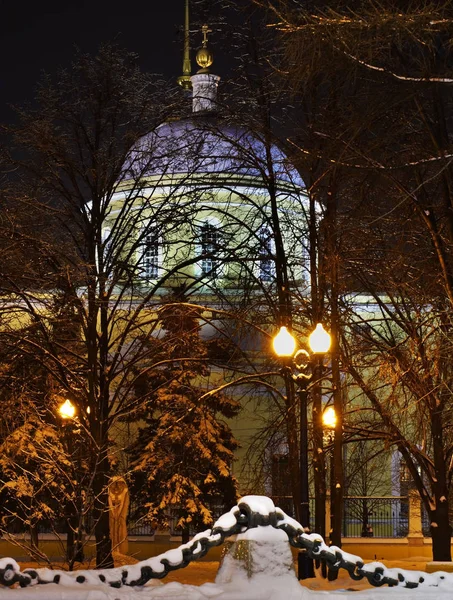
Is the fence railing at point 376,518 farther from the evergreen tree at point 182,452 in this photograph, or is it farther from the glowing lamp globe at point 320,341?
the glowing lamp globe at point 320,341

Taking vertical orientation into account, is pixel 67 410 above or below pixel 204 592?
above

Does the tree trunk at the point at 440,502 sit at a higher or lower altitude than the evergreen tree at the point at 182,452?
lower

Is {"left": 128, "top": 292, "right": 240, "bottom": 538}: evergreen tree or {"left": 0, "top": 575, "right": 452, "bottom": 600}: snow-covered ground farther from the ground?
{"left": 128, "top": 292, "right": 240, "bottom": 538}: evergreen tree

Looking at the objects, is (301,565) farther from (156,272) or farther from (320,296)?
(156,272)

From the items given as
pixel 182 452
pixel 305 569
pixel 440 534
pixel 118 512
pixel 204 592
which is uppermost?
pixel 182 452

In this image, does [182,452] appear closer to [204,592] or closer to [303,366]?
[303,366]

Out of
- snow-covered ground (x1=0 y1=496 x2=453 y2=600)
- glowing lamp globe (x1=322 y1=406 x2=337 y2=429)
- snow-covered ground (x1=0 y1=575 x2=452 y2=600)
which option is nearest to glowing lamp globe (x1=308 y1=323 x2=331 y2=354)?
snow-covered ground (x1=0 y1=496 x2=453 y2=600)

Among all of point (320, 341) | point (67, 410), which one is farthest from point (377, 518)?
point (320, 341)

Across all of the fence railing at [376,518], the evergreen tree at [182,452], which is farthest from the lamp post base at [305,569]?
the fence railing at [376,518]

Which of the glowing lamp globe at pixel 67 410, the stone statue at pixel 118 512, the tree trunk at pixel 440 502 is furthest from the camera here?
the stone statue at pixel 118 512

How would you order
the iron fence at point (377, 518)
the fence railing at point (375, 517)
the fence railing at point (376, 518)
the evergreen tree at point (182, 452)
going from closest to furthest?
1. the evergreen tree at point (182, 452)
2. the fence railing at point (375, 517)
3. the fence railing at point (376, 518)
4. the iron fence at point (377, 518)

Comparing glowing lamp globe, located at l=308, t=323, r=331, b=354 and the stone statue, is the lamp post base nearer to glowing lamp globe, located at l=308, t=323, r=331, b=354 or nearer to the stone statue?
glowing lamp globe, located at l=308, t=323, r=331, b=354

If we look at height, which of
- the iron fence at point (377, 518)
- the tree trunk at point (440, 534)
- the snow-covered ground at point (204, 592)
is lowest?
the snow-covered ground at point (204, 592)

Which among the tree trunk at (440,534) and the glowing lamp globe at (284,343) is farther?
the tree trunk at (440,534)
